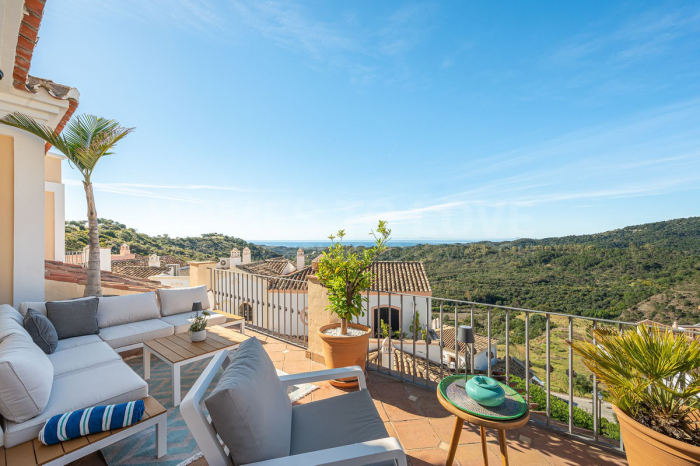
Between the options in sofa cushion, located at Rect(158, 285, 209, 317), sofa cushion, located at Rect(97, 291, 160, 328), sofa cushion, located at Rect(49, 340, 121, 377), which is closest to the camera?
sofa cushion, located at Rect(49, 340, 121, 377)

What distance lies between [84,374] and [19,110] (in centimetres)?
338

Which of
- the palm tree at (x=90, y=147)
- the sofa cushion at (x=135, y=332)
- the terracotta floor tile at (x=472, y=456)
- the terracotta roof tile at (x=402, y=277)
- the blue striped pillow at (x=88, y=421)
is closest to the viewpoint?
the blue striped pillow at (x=88, y=421)

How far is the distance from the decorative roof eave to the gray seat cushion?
321 cm

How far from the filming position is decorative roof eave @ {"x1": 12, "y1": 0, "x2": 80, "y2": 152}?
197cm

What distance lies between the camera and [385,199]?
94.9ft

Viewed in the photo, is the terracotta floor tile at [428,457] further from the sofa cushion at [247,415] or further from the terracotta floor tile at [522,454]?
the sofa cushion at [247,415]

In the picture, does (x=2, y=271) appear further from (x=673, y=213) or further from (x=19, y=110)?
(x=673, y=213)

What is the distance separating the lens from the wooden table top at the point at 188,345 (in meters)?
2.65

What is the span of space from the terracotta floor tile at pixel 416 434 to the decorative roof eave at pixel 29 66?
3.97 metres

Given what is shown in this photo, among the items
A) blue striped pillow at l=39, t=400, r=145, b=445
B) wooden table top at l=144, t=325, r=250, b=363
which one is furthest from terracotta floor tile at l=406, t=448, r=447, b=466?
wooden table top at l=144, t=325, r=250, b=363

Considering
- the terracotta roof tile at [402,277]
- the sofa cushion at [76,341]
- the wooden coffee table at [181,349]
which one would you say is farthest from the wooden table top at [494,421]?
the terracotta roof tile at [402,277]

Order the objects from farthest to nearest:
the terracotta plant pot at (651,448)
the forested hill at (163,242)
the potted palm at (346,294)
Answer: the forested hill at (163,242) < the potted palm at (346,294) < the terracotta plant pot at (651,448)

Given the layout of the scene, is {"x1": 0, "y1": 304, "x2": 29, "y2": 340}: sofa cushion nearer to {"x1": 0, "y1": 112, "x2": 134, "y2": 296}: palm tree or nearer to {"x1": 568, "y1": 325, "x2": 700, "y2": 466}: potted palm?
{"x1": 0, "y1": 112, "x2": 134, "y2": 296}: palm tree

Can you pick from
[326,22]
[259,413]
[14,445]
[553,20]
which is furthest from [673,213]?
[14,445]
